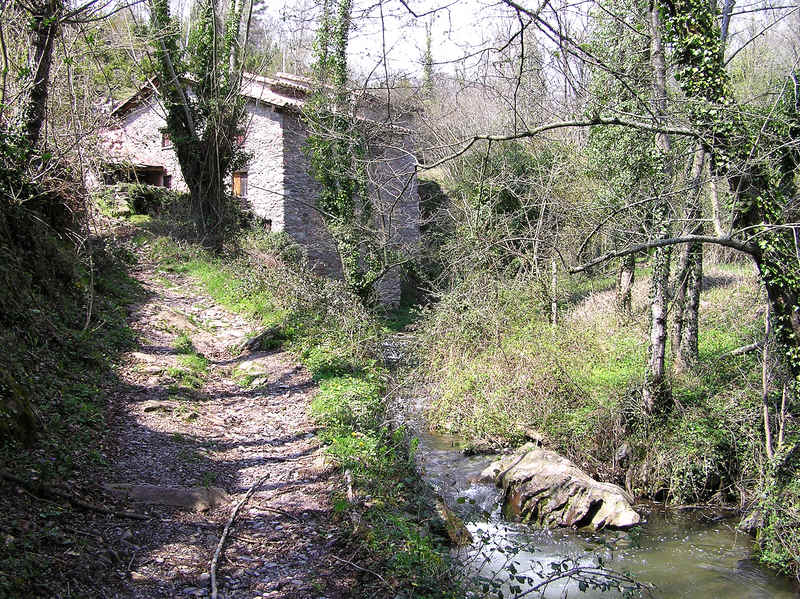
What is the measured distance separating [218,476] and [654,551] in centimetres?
532

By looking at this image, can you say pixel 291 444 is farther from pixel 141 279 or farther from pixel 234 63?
pixel 234 63

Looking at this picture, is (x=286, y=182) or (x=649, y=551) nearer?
(x=649, y=551)

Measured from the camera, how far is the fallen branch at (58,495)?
14.3 feet

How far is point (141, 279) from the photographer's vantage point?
14.0 metres

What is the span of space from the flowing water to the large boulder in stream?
0.55 ft

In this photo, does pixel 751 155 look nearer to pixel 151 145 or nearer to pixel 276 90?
pixel 276 90

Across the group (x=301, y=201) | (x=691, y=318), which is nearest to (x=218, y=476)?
(x=691, y=318)

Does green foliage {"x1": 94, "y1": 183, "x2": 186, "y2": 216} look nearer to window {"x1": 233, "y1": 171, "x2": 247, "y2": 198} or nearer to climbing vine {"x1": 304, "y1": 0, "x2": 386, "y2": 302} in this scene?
window {"x1": 233, "y1": 171, "x2": 247, "y2": 198}

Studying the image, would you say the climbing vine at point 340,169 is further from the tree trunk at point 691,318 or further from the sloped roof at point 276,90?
the tree trunk at point 691,318

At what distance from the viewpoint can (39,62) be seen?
716cm

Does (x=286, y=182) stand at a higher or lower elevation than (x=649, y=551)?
higher

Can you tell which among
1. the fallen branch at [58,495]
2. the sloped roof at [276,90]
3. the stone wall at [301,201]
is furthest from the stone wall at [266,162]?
the fallen branch at [58,495]

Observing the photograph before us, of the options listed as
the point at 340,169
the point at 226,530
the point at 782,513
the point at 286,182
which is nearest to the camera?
the point at 226,530

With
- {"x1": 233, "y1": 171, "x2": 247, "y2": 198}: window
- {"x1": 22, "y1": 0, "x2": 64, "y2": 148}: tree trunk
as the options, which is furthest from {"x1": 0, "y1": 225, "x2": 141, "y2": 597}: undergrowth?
{"x1": 233, "y1": 171, "x2": 247, "y2": 198}: window
